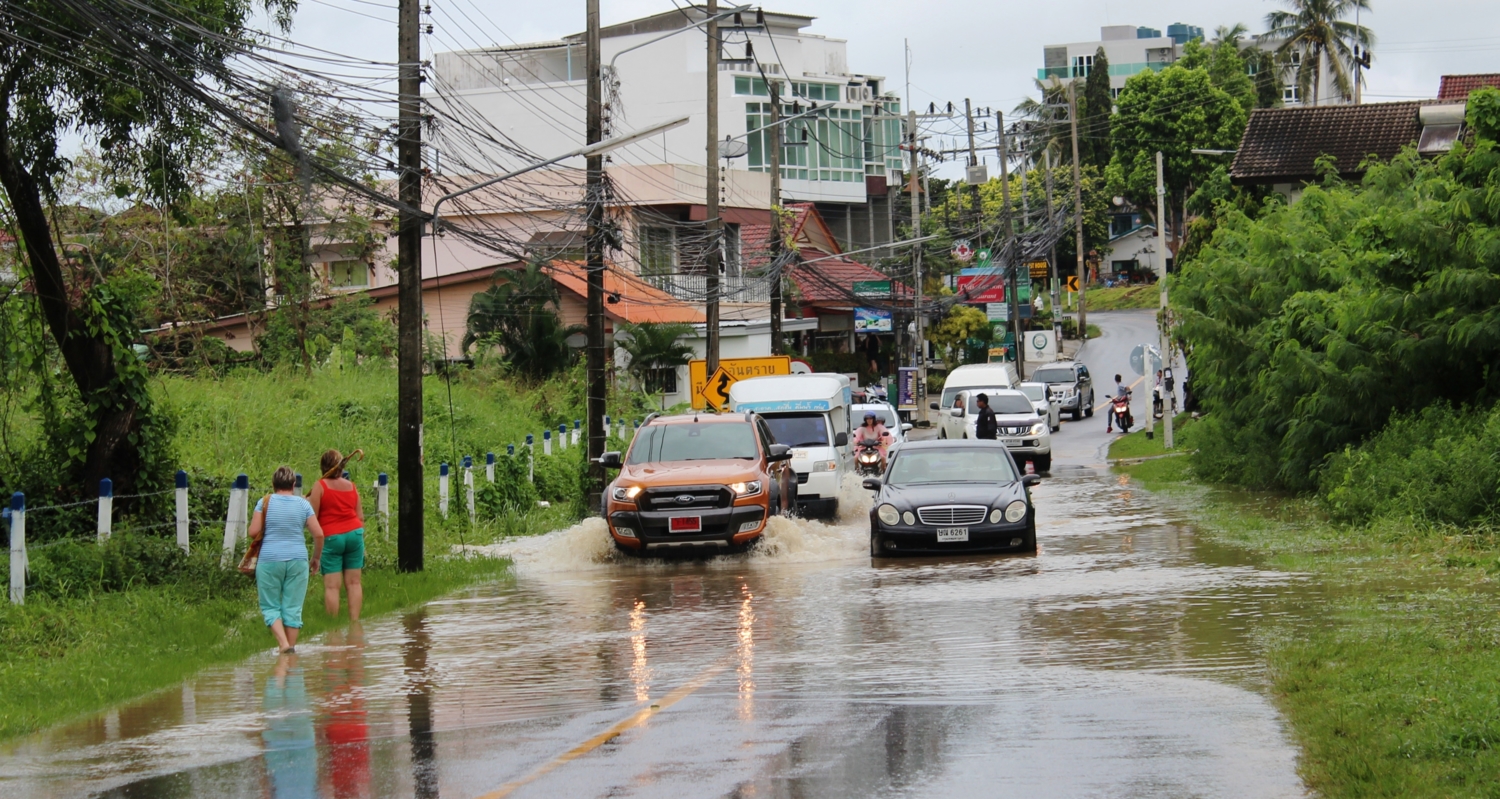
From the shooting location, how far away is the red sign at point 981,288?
76375 millimetres

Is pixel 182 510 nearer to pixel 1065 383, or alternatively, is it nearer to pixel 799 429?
pixel 799 429

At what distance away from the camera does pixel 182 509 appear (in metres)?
16.9

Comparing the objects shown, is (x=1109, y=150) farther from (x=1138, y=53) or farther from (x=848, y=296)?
(x=848, y=296)

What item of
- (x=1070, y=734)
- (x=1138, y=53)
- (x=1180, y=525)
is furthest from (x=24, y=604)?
(x=1138, y=53)

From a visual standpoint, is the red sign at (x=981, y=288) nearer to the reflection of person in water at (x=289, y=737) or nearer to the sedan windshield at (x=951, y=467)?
the sedan windshield at (x=951, y=467)

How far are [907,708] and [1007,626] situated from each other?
12.5ft

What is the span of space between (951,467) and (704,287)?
115ft

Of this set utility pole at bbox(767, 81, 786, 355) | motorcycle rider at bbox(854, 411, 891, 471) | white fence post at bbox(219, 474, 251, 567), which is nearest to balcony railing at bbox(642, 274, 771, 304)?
utility pole at bbox(767, 81, 786, 355)

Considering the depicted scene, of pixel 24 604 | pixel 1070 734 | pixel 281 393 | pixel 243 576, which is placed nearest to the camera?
pixel 1070 734

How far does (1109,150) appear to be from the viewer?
113m

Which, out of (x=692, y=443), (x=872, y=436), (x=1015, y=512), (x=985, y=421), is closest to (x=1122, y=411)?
(x=985, y=421)

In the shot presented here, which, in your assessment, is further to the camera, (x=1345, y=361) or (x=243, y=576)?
(x=1345, y=361)

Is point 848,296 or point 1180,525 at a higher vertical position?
point 848,296

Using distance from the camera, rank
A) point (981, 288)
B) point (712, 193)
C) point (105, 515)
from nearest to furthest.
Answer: point (105, 515) < point (712, 193) < point (981, 288)
